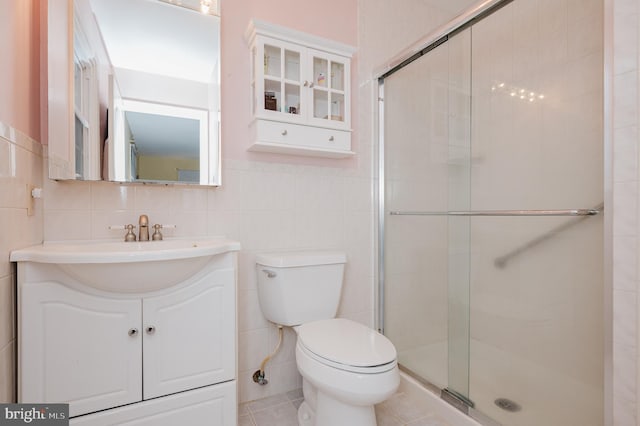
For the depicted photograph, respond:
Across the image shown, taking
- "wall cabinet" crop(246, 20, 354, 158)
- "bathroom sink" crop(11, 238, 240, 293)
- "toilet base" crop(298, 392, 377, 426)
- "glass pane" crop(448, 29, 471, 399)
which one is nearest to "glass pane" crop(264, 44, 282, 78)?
"wall cabinet" crop(246, 20, 354, 158)

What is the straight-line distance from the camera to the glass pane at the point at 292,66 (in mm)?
1688

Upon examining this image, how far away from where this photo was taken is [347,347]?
121cm

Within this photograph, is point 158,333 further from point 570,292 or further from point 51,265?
point 570,292

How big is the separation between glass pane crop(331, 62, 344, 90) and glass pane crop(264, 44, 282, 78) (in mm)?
301

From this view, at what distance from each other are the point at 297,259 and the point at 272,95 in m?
0.82

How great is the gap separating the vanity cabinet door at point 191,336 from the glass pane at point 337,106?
1.00 meters

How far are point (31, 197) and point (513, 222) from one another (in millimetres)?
1881

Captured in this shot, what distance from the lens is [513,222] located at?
144 cm

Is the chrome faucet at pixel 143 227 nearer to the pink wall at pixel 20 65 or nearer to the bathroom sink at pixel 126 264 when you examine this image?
the bathroom sink at pixel 126 264

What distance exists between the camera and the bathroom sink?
3.28 ft

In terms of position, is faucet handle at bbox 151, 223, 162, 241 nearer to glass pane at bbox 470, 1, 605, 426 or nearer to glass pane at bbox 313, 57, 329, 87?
glass pane at bbox 313, 57, 329, 87

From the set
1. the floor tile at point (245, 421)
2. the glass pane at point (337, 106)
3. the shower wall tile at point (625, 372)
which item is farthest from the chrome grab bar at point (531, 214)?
the floor tile at point (245, 421)

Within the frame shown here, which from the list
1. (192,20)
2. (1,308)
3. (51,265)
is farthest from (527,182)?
(1,308)

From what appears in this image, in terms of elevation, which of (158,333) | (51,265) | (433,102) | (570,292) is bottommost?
(158,333)
